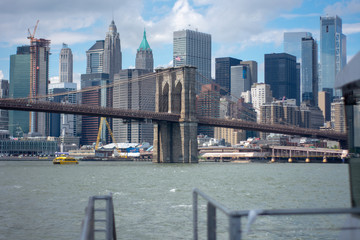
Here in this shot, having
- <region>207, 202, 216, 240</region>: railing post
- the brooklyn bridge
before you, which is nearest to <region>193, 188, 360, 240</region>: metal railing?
<region>207, 202, 216, 240</region>: railing post

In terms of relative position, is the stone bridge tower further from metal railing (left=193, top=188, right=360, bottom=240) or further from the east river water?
metal railing (left=193, top=188, right=360, bottom=240)

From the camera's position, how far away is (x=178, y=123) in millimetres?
97438

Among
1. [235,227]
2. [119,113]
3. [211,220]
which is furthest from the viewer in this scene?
Result: [119,113]

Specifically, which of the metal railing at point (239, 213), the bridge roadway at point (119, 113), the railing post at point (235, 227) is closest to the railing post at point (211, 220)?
the metal railing at point (239, 213)

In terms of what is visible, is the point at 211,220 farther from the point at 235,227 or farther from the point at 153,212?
the point at 153,212

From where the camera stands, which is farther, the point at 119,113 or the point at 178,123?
the point at 178,123

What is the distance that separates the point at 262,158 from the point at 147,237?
483 feet

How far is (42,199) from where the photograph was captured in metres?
29.7

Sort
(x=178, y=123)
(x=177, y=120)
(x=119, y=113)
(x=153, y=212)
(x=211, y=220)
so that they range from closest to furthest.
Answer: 1. (x=211, y=220)
2. (x=153, y=212)
3. (x=119, y=113)
4. (x=177, y=120)
5. (x=178, y=123)

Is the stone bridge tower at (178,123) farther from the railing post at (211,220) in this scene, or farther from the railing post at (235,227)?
the railing post at (235,227)

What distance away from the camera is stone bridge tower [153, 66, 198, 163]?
95.6 m

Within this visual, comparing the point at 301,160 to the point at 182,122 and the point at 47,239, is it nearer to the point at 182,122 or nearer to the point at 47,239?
the point at 182,122

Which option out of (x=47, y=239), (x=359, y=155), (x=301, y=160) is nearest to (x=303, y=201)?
(x=47, y=239)

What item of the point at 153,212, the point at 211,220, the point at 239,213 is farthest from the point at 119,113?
the point at 239,213
